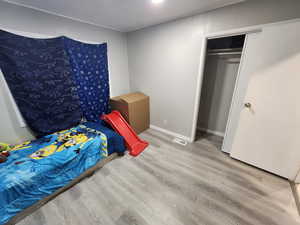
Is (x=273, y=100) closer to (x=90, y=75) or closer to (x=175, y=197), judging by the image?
(x=175, y=197)

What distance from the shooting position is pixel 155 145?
7.95 ft

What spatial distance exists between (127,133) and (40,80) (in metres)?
1.59

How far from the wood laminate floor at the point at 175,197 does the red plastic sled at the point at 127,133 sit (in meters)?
0.25

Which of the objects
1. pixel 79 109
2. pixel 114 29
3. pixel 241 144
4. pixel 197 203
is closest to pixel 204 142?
pixel 241 144

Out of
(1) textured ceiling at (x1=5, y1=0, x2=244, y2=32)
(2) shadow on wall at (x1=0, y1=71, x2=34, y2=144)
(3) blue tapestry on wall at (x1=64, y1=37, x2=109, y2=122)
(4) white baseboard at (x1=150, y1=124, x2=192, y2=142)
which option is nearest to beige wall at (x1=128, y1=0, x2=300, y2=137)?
(4) white baseboard at (x1=150, y1=124, x2=192, y2=142)

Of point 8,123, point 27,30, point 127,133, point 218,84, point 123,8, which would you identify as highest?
point 123,8

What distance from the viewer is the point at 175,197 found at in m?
1.45

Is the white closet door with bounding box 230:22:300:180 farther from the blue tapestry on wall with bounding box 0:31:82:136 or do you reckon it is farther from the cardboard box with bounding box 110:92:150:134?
the blue tapestry on wall with bounding box 0:31:82:136

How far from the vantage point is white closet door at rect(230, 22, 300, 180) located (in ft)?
4.55

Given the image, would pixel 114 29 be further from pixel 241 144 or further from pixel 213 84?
pixel 241 144

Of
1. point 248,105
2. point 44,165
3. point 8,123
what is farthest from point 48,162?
point 248,105

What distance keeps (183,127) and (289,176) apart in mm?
1588

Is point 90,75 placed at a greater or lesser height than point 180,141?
greater

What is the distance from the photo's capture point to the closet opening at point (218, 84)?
7.58 feet
